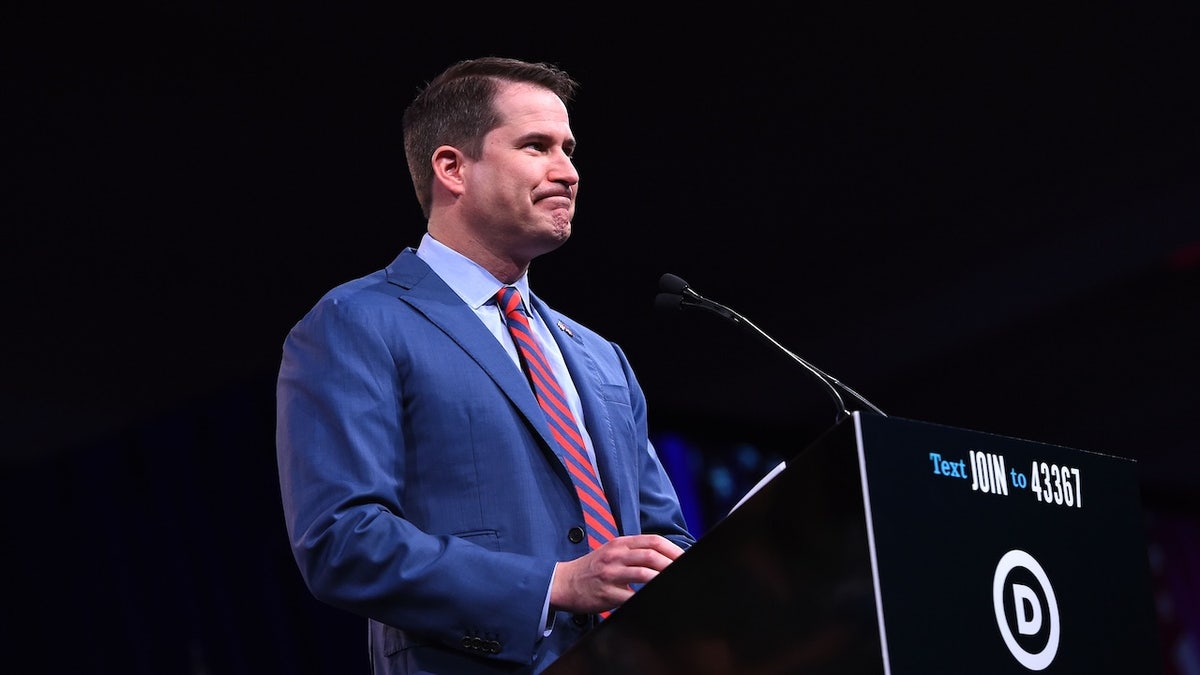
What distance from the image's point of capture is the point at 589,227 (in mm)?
5758

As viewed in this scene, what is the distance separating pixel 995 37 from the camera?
4.80 m

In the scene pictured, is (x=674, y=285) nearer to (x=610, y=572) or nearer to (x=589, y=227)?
(x=610, y=572)

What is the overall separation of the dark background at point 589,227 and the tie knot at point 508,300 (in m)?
2.53

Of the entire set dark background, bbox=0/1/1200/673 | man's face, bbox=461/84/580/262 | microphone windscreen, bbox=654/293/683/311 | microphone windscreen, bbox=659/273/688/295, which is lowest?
microphone windscreen, bbox=654/293/683/311

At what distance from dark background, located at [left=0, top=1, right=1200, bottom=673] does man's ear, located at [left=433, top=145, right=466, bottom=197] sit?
234 cm

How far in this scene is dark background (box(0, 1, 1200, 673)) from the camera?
185 inches

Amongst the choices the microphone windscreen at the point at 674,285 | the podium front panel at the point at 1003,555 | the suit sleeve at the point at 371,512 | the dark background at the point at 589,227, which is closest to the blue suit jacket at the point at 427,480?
the suit sleeve at the point at 371,512

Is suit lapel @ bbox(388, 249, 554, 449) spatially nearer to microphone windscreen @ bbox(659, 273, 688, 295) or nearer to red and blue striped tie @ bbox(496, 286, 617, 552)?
red and blue striped tie @ bbox(496, 286, 617, 552)

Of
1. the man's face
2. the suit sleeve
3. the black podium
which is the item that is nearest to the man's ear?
the man's face

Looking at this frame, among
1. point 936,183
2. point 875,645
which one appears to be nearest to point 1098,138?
point 936,183

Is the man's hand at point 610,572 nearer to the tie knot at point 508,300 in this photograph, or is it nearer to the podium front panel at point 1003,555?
the podium front panel at point 1003,555

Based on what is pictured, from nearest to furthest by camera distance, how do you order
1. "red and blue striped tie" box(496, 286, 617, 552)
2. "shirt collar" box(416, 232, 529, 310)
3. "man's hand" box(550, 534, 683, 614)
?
"man's hand" box(550, 534, 683, 614) → "red and blue striped tie" box(496, 286, 617, 552) → "shirt collar" box(416, 232, 529, 310)

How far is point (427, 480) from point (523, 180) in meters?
0.51

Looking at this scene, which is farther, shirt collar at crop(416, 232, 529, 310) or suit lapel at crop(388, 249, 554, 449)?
shirt collar at crop(416, 232, 529, 310)
